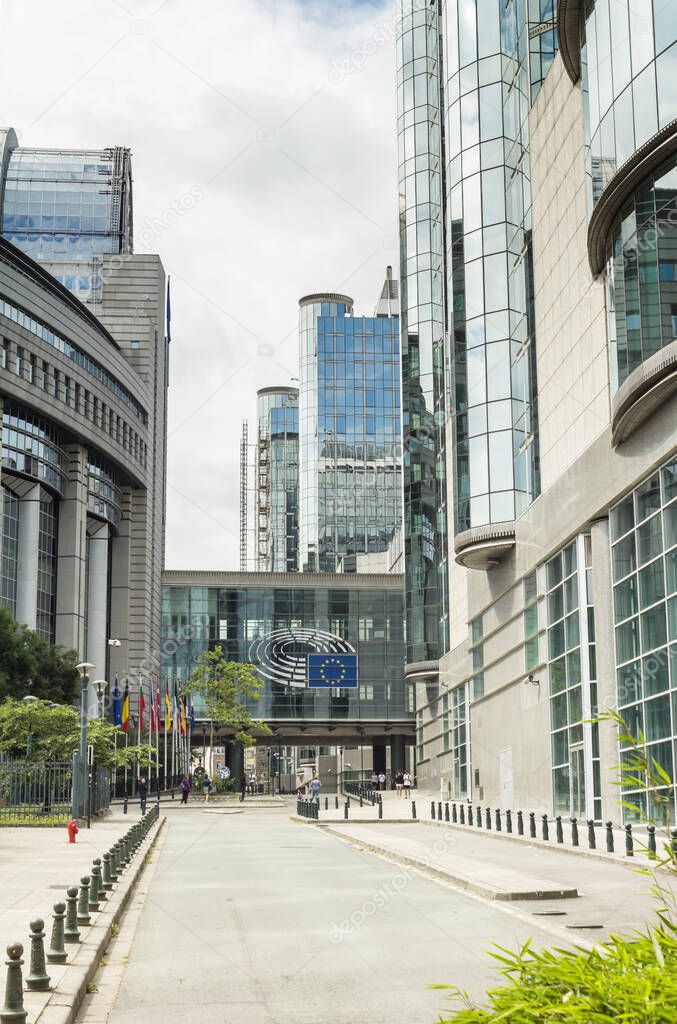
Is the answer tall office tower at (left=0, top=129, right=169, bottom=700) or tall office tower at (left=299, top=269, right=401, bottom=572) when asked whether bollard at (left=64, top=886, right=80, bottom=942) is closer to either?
tall office tower at (left=0, top=129, right=169, bottom=700)

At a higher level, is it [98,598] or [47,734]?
[98,598]

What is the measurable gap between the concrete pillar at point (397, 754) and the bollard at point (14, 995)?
96.7m

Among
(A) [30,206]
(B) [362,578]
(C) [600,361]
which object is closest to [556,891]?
(C) [600,361]

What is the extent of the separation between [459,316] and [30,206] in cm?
7017

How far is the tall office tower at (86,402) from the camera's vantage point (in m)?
79.2

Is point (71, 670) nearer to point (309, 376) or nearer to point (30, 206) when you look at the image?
point (30, 206)

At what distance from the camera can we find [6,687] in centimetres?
5934

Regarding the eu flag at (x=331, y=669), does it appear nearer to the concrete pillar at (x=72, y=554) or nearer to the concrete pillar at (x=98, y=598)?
the concrete pillar at (x=98, y=598)

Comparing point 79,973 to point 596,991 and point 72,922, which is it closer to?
point 72,922

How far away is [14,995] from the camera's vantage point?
794cm

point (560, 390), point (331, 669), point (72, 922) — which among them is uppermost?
point (560, 390)

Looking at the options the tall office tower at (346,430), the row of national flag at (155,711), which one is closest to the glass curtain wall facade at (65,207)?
the row of national flag at (155,711)

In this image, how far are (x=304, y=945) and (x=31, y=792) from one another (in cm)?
2979

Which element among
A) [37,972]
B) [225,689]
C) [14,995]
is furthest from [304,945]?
[225,689]
